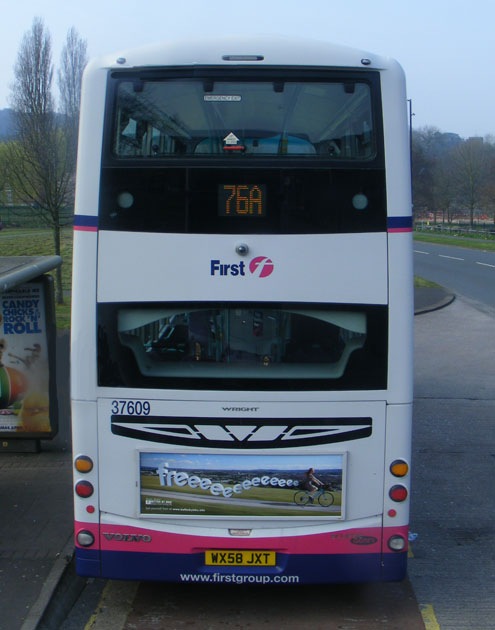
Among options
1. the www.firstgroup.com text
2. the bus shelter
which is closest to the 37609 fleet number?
the www.firstgroup.com text

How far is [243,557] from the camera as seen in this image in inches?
195

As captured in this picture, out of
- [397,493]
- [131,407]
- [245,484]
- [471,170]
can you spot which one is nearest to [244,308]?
[131,407]

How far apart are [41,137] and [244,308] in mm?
15493

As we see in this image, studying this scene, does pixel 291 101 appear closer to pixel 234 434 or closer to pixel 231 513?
pixel 234 434

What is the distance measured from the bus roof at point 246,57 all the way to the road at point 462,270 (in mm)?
18156

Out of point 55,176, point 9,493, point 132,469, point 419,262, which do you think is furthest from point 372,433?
point 419,262

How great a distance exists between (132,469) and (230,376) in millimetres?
929

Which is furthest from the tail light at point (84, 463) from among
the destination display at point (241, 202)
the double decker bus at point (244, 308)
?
the destination display at point (241, 202)

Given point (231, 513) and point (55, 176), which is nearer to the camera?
point (231, 513)

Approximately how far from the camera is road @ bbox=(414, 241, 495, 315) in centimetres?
2567

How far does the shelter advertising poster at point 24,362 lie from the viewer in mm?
8227

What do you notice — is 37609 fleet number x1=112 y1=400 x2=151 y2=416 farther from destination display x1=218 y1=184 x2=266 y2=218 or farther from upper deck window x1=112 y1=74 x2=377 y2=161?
upper deck window x1=112 y1=74 x2=377 y2=161

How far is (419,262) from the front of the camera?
37.6 metres

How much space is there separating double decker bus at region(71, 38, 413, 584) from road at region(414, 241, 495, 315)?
18.0 meters
